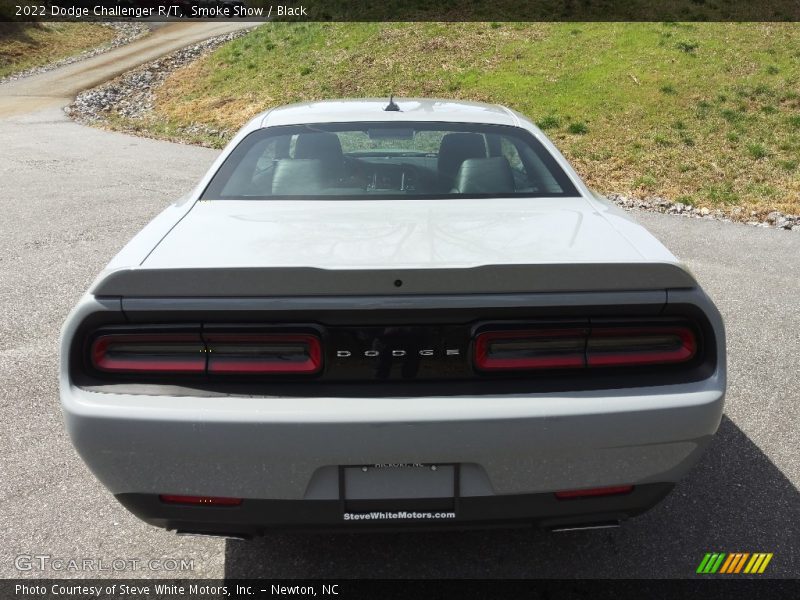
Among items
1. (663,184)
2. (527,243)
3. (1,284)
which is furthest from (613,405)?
(663,184)

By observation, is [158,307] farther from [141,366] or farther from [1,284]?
[1,284]

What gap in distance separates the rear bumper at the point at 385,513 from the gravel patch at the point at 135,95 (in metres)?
14.1

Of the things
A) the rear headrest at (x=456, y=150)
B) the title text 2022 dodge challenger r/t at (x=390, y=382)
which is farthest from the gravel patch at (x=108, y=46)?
the title text 2022 dodge challenger r/t at (x=390, y=382)

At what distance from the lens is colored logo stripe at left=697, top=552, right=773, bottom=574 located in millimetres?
2465

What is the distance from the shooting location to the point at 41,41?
29688 millimetres

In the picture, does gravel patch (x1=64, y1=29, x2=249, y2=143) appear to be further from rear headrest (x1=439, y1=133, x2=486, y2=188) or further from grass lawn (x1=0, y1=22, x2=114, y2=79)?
rear headrest (x1=439, y1=133, x2=486, y2=188)

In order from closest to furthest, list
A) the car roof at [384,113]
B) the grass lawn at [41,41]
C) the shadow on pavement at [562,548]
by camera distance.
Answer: the shadow on pavement at [562,548] < the car roof at [384,113] < the grass lawn at [41,41]

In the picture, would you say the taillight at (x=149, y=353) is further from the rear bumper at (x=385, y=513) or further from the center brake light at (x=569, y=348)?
the center brake light at (x=569, y=348)

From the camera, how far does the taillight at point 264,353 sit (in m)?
1.99

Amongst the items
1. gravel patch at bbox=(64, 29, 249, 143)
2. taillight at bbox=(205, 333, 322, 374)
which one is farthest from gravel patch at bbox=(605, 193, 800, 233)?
gravel patch at bbox=(64, 29, 249, 143)

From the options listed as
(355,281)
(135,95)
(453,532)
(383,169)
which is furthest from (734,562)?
(135,95)

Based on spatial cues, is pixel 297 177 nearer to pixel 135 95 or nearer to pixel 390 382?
pixel 390 382

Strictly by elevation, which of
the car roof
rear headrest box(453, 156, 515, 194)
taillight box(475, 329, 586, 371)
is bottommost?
taillight box(475, 329, 586, 371)

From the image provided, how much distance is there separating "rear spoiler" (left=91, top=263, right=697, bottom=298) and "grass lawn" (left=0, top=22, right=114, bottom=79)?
92.0 feet
